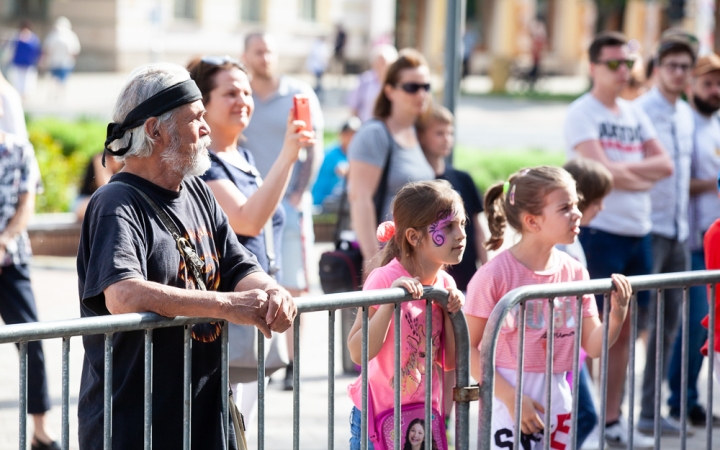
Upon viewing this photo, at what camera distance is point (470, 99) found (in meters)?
34.0

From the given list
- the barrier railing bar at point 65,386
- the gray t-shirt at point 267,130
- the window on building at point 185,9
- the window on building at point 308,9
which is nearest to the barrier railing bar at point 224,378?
the barrier railing bar at point 65,386

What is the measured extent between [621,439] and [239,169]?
258cm

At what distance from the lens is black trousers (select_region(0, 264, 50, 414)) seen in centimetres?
510

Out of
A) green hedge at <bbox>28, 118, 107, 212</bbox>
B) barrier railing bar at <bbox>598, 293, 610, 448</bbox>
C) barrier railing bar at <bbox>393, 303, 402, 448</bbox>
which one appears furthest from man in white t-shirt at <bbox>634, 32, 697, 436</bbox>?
green hedge at <bbox>28, 118, 107, 212</bbox>

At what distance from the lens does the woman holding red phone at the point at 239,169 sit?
160 inches

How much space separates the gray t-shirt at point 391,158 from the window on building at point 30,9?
109 feet

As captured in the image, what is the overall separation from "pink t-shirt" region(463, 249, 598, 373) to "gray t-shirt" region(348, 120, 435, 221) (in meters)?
1.39

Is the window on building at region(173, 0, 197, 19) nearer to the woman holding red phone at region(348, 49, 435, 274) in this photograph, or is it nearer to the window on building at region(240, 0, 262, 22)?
the window on building at region(240, 0, 262, 22)

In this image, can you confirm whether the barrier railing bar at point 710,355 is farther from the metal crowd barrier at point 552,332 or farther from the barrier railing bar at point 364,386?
the barrier railing bar at point 364,386

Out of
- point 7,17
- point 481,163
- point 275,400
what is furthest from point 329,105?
point 275,400

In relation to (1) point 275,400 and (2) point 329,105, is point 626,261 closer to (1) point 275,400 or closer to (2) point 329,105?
(1) point 275,400

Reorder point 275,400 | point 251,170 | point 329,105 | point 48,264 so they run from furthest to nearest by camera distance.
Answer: point 329,105
point 48,264
point 275,400
point 251,170

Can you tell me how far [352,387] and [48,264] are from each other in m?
6.97

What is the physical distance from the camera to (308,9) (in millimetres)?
40156
